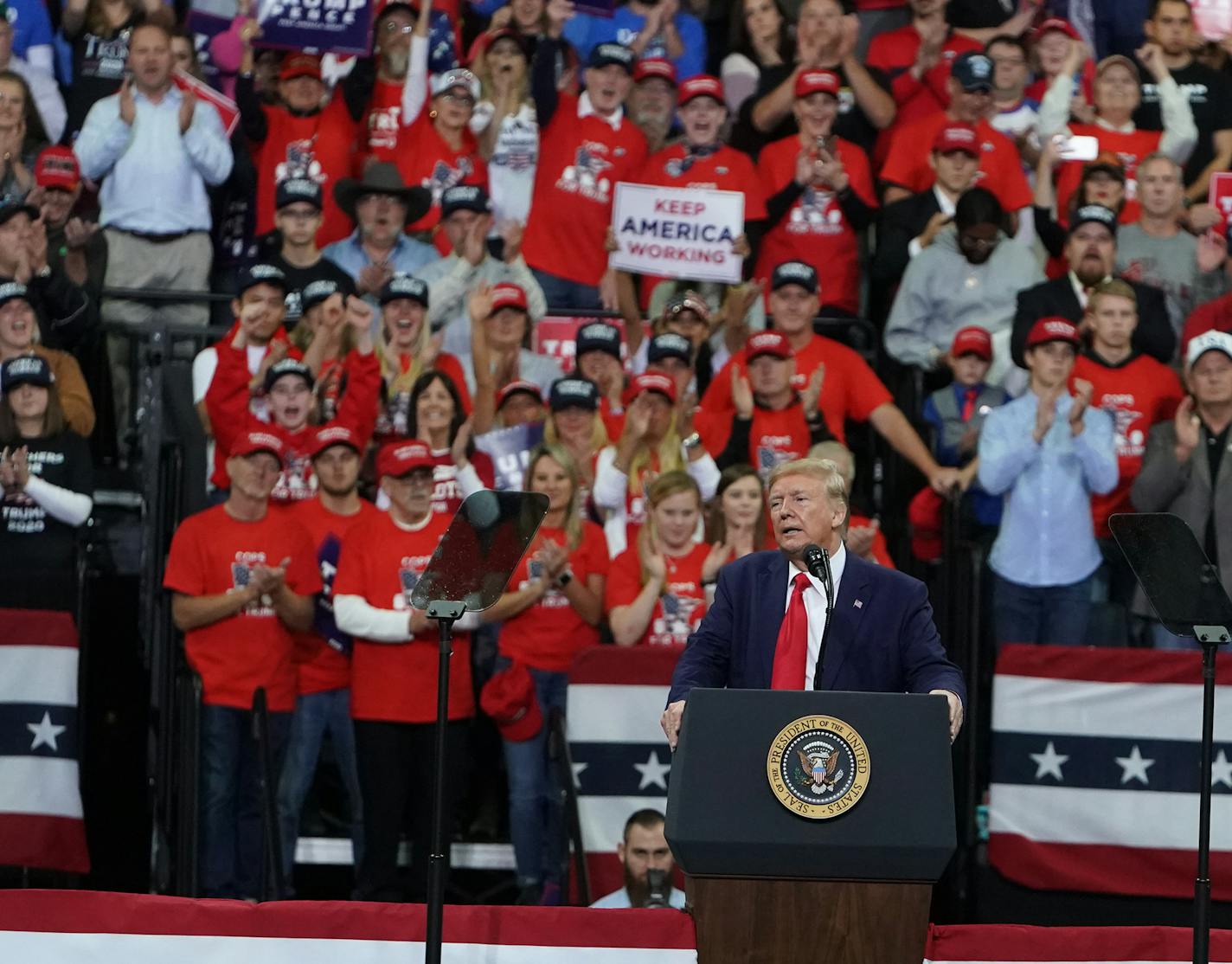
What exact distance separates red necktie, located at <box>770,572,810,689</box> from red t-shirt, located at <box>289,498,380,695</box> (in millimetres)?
3801

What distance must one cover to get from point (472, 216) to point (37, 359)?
89.9 inches

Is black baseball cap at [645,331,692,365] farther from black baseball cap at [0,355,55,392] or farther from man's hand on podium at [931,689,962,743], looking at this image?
man's hand on podium at [931,689,962,743]

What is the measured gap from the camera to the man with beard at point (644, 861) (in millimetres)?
8320

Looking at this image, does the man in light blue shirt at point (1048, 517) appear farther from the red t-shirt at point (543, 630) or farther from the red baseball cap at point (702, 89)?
the red baseball cap at point (702, 89)

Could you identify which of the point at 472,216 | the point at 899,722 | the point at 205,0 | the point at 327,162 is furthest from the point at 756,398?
the point at 899,722

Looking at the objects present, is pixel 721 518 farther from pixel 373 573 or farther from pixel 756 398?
pixel 373 573

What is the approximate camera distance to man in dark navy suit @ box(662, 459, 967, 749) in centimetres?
570

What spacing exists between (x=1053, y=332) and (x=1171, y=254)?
1.60 meters

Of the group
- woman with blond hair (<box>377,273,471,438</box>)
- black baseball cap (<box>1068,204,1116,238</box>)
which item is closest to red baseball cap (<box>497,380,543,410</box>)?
woman with blond hair (<box>377,273,471,438</box>)

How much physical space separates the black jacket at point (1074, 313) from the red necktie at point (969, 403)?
240 millimetres

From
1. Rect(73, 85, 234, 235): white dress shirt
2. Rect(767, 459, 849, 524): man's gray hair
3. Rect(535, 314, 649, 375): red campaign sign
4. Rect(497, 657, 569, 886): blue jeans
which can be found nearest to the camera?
Rect(767, 459, 849, 524): man's gray hair

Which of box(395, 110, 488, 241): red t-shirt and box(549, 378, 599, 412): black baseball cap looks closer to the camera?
box(549, 378, 599, 412): black baseball cap

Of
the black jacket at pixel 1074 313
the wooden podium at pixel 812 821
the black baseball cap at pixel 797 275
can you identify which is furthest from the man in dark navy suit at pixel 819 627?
the black baseball cap at pixel 797 275

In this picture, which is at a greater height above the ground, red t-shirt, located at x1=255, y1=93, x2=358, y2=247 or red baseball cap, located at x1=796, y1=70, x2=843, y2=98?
red baseball cap, located at x1=796, y1=70, x2=843, y2=98
